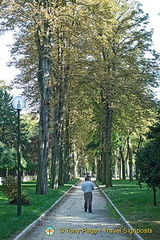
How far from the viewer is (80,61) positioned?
25.2m

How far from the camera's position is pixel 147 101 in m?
25.5

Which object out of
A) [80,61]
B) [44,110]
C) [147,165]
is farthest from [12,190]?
[80,61]

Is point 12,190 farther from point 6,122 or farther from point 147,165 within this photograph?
point 6,122

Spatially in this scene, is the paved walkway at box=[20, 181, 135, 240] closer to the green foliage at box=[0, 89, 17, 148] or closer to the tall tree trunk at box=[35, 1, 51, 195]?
the tall tree trunk at box=[35, 1, 51, 195]

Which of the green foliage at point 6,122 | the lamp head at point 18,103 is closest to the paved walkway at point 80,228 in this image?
the lamp head at point 18,103

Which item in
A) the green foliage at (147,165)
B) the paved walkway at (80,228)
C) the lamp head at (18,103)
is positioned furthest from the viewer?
the green foliage at (147,165)

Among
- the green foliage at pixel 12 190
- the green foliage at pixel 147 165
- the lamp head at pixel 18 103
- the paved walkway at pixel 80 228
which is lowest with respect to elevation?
the paved walkway at pixel 80 228

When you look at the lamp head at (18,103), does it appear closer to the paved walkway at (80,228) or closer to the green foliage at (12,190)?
the green foliage at (12,190)

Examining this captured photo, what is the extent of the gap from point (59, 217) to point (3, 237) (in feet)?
15.2

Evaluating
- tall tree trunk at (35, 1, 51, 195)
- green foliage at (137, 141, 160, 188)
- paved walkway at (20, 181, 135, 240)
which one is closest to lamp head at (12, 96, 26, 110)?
paved walkway at (20, 181, 135, 240)

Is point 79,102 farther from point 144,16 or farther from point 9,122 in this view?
point 9,122

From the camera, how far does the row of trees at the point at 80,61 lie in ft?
69.8

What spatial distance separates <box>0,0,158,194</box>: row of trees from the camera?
69.8ft

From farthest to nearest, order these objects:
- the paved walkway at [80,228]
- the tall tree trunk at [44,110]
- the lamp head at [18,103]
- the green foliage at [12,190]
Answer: the tall tree trunk at [44,110]
the green foliage at [12,190]
the lamp head at [18,103]
the paved walkway at [80,228]
